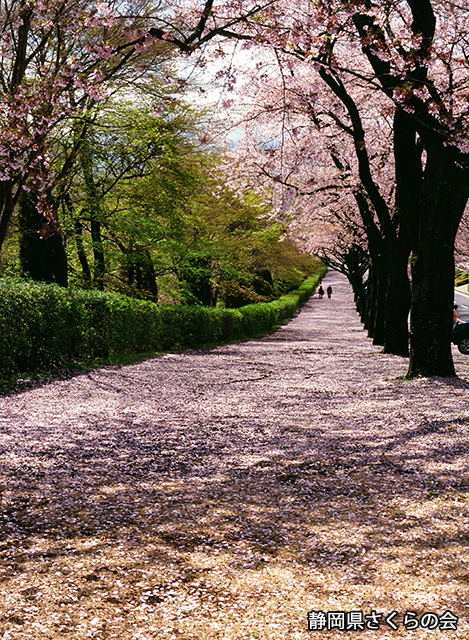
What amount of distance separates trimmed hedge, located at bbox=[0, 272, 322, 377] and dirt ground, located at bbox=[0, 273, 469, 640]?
6.11ft

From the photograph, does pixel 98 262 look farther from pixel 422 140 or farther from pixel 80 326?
pixel 422 140

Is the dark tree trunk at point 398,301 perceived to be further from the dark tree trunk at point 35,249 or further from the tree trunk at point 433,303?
the dark tree trunk at point 35,249

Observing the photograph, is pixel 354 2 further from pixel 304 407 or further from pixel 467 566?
pixel 467 566

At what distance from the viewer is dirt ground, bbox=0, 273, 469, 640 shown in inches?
117

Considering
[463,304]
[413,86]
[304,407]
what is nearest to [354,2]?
[413,86]

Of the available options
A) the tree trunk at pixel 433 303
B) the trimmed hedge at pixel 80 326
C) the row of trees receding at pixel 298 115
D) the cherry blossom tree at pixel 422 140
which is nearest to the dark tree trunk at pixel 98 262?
the row of trees receding at pixel 298 115

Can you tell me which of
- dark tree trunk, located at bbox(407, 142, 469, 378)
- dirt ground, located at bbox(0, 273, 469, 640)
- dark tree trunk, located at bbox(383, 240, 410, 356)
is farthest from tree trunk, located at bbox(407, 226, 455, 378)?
dark tree trunk, located at bbox(383, 240, 410, 356)

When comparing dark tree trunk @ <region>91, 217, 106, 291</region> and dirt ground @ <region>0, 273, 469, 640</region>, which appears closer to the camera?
dirt ground @ <region>0, 273, 469, 640</region>

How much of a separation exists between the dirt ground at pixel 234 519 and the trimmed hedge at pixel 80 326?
1862mm

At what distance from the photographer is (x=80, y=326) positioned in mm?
12961

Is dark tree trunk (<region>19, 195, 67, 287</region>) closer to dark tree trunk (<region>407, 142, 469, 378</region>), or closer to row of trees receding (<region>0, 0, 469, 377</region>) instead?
row of trees receding (<region>0, 0, 469, 377</region>)

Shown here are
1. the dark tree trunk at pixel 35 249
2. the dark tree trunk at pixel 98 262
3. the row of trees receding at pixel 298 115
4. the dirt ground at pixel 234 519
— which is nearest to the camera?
the dirt ground at pixel 234 519

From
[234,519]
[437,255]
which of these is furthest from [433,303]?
[234,519]

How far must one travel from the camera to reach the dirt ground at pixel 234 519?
9.74 feet
